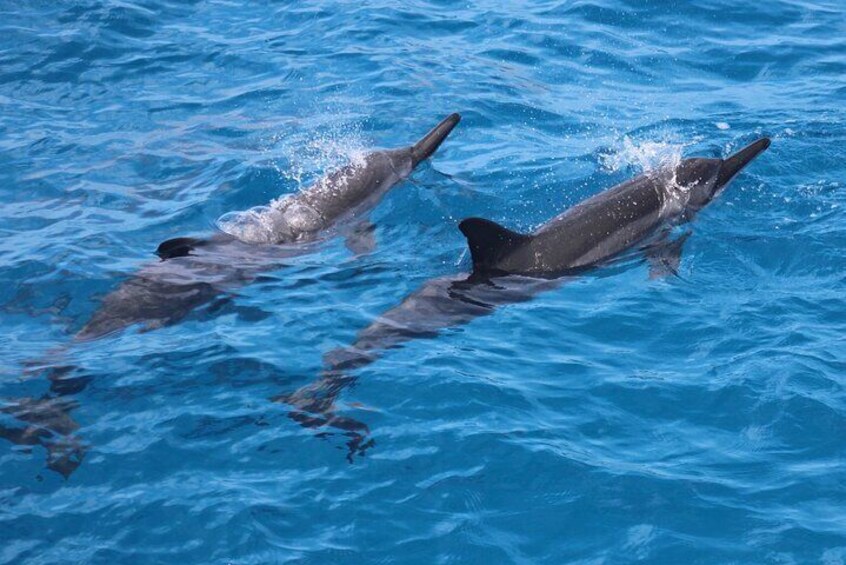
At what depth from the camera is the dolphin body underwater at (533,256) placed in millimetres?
8961

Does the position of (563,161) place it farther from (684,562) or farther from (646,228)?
(684,562)

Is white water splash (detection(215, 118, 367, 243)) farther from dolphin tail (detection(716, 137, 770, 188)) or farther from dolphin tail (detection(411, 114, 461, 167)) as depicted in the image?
dolphin tail (detection(716, 137, 770, 188))

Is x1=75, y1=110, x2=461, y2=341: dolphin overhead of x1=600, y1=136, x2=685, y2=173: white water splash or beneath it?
beneath

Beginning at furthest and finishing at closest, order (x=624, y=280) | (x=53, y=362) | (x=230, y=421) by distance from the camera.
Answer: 1. (x=624, y=280)
2. (x=53, y=362)
3. (x=230, y=421)

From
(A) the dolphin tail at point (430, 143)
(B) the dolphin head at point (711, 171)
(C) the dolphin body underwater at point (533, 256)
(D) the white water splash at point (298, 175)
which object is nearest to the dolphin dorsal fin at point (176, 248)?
(D) the white water splash at point (298, 175)

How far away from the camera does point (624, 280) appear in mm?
10633

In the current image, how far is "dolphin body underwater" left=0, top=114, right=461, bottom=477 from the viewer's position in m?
8.41

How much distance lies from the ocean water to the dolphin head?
0.23 m

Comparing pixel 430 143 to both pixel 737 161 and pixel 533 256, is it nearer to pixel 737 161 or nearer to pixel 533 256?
pixel 533 256

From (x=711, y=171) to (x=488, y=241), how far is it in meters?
3.41

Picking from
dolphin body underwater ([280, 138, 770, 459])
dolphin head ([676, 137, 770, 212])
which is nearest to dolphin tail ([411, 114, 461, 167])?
dolphin body underwater ([280, 138, 770, 459])

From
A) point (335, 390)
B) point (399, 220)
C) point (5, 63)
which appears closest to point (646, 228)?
point (399, 220)

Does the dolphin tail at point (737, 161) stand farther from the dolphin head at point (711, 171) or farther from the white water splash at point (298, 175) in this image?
the white water splash at point (298, 175)

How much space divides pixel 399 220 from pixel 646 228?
2711 millimetres
